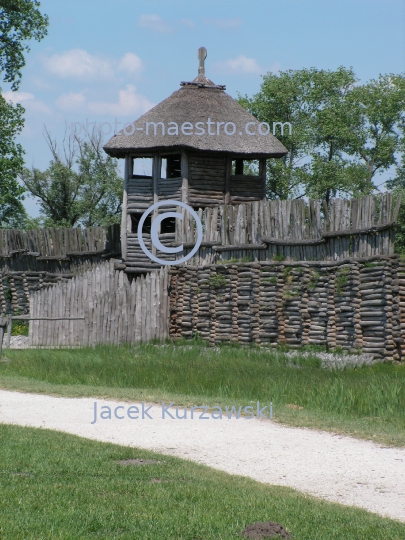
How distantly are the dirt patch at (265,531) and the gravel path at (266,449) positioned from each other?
112cm

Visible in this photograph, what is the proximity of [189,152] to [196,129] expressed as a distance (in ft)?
2.83

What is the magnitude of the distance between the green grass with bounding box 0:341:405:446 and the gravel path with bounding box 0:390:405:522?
606mm

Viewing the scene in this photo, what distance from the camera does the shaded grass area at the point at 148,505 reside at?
5.91 metres

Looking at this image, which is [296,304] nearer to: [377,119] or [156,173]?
[156,173]

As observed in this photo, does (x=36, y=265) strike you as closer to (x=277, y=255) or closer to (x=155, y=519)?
(x=277, y=255)

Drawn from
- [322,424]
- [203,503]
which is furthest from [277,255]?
[203,503]

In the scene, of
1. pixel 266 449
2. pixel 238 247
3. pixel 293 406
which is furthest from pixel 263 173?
pixel 266 449

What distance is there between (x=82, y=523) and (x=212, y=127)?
21.7 meters

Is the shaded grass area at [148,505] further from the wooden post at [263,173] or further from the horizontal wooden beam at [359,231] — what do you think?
the wooden post at [263,173]

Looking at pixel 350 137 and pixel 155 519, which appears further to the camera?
pixel 350 137

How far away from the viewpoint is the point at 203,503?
21.4 feet

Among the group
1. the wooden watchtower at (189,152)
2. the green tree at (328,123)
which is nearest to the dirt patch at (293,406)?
the wooden watchtower at (189,152)

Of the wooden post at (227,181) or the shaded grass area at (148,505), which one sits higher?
the wooden post at (227,181)

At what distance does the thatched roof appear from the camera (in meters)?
25.8
